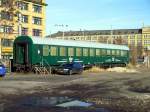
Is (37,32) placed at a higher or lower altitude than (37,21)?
lower

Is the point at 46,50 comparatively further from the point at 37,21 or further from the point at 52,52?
the point at 37,21

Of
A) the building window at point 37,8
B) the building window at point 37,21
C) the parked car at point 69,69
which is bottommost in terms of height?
the parked car at point 69,69

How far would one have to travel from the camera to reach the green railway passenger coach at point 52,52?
41.8 m

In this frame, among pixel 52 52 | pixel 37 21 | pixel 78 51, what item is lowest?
pixel 52 52

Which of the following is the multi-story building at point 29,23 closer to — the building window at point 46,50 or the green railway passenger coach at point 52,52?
A: the green railway passenger coach at point 52,52

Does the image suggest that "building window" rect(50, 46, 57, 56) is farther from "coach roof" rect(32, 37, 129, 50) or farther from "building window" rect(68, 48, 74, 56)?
"building window" rect(68, 48, 74, 56)

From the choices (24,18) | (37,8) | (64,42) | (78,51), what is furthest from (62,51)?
(37,8)

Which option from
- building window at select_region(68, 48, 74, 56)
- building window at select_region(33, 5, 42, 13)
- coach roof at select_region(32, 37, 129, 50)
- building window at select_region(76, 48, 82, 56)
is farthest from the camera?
building window at select_region(33, 5, 42, 13)

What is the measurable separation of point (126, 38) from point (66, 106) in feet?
596

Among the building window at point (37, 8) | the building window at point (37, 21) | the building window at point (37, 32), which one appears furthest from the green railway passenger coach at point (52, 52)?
the building window at point (37, 8)

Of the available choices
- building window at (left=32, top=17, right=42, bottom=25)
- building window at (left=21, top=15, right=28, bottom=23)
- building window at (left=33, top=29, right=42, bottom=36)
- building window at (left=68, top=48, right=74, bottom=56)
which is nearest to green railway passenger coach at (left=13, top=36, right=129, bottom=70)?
building window at (left=68, top=48, right=74, bottom=56)

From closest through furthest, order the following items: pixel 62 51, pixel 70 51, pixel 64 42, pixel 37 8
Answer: pixel 62 51
pixel 64 42
pixel 70 51
pixel 37 8

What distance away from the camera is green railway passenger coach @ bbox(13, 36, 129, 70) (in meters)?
41.8

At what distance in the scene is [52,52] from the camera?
43812 millimetres
